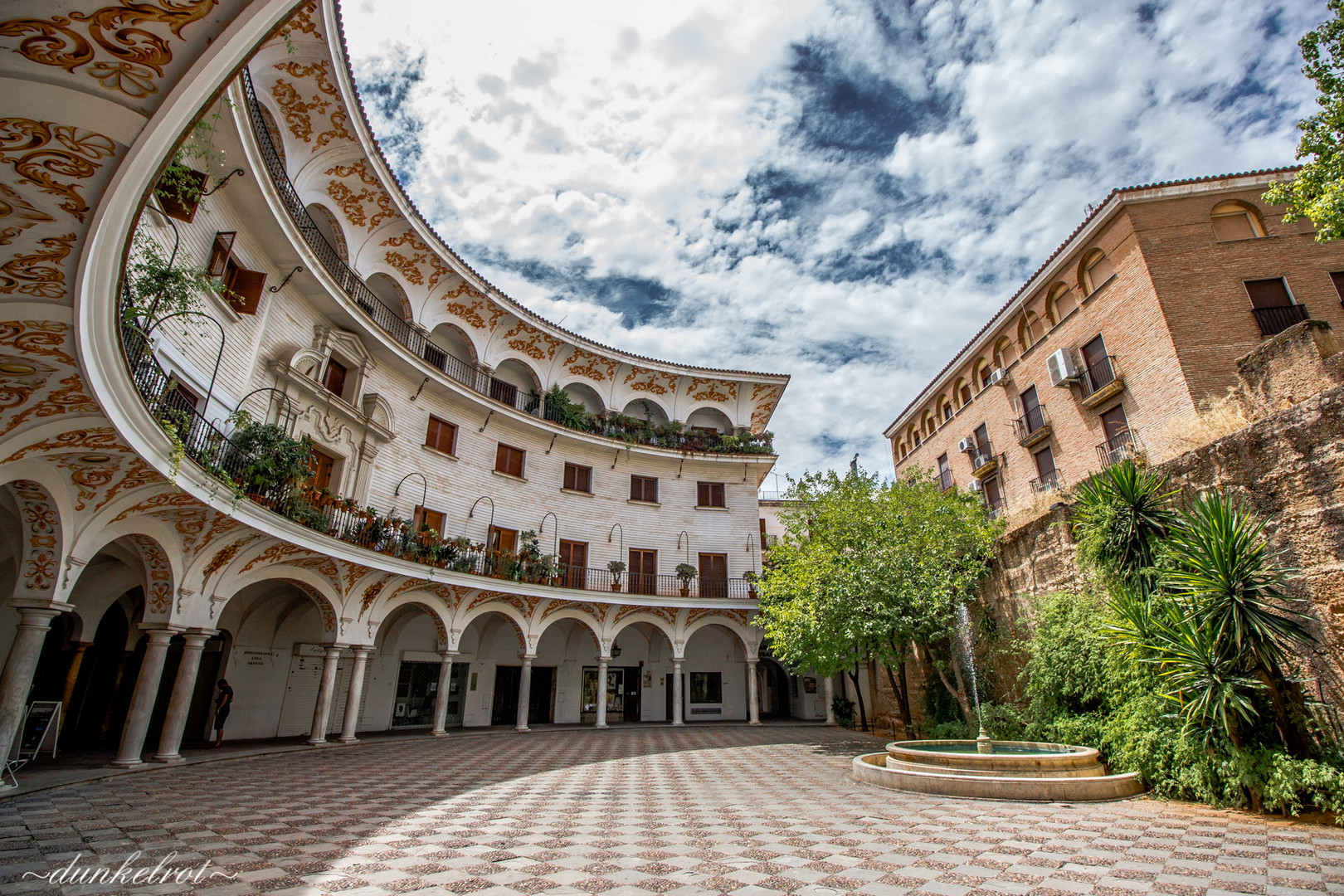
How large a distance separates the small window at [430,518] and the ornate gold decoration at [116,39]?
50.7 ft

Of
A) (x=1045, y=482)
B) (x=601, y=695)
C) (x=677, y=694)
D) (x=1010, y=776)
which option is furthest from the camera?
(x=677, y=694)

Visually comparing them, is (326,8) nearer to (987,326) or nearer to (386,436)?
(386,436)

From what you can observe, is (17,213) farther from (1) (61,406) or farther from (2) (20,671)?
(2) (20,671)

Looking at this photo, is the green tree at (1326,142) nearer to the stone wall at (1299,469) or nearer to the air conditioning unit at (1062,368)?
the stone wall at (1299,469)

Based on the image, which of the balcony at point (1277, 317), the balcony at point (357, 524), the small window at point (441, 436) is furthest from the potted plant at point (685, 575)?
the balcony at point (1277, 317)

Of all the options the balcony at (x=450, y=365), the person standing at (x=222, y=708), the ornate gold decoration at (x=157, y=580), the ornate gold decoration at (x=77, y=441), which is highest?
the balcony at (x=450, y=365)

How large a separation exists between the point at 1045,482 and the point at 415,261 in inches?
818

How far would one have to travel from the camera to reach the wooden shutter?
51.6ft

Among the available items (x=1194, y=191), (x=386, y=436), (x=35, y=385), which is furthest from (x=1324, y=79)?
(x=386, y=436)

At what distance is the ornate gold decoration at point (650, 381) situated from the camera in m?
24.5

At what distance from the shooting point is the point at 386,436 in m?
16.2

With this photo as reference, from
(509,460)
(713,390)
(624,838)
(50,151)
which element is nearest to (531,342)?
(509,460)

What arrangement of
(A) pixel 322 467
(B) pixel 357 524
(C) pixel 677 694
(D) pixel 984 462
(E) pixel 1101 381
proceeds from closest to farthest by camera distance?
(B) pixel 357 524
(A) pixel 322 467
(E) pixel 1101 381
(C) pixel 677 694
(D) pixel 984 462

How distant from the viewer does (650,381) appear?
81.3 feet
